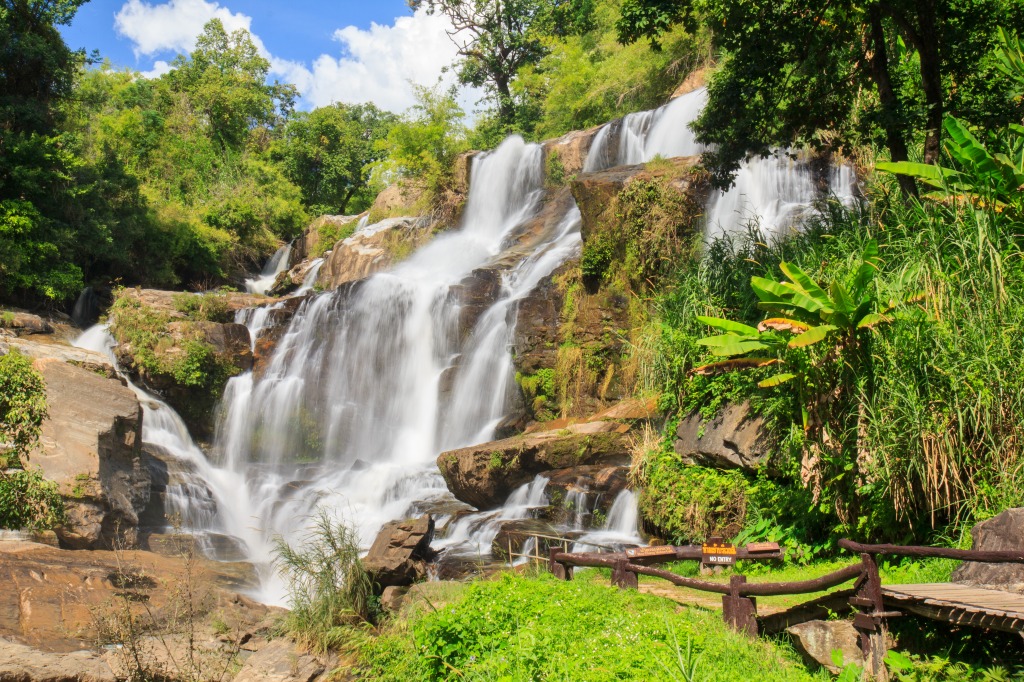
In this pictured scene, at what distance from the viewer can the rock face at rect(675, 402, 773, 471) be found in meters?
8.86

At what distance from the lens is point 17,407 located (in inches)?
410

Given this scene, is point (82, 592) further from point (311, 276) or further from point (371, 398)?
point (311, 276)

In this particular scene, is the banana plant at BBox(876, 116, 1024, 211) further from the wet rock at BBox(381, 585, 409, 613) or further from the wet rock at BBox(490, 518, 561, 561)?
the wet rock at BBox(381, 585, 409, 613)

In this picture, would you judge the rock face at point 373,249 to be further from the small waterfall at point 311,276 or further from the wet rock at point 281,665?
the wet rock at point 281,665

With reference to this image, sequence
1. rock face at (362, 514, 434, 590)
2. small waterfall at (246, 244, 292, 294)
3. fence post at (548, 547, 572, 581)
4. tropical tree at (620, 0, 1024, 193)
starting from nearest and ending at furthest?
fence post at (548, 547, 572, 581)
tropical tree at (620, 0, 1024, 193)
rock face at (362, 514, 434, 590)
small waterfall at (246, 244, 292, 294)

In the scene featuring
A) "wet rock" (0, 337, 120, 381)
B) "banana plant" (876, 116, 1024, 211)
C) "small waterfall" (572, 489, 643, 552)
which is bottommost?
"small waterfall" (572, 489, 643, 552)

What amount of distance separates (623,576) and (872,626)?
277 centimetres

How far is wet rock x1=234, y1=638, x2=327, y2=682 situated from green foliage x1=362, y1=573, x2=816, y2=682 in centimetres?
88

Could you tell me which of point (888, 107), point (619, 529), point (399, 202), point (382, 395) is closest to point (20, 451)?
point (619, 529)

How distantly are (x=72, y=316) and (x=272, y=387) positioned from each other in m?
6.77

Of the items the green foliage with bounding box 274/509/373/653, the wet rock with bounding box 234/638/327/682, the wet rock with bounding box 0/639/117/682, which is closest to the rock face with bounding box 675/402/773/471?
the green foliage with bounding box 274/509/373/653

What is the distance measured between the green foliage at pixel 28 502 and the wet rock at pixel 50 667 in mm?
3451

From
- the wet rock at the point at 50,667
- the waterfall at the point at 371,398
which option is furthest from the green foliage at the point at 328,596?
the waterfall at the point at 371,398

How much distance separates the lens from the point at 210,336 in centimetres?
1912
